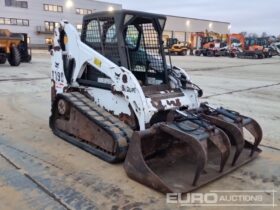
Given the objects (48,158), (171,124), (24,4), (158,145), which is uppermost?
(24,4)

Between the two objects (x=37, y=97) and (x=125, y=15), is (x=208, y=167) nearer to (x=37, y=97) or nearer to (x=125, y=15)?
(x=125, y=15)

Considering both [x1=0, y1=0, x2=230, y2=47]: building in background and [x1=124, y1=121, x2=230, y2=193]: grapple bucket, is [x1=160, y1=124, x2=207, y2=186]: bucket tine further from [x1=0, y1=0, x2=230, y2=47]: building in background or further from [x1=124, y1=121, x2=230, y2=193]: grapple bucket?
[x1=0, y1=0, x2=230, y2=47]: building in background

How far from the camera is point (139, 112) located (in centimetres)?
418

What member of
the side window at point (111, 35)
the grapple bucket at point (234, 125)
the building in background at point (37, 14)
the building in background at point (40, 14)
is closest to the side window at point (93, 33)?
the side window at point (111, 35)

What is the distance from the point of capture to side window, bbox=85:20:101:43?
498cm

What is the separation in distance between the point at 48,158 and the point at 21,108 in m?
3.29

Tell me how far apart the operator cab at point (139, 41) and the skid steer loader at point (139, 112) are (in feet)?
0.05

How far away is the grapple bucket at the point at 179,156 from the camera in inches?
137

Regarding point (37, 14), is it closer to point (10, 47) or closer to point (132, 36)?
point (10, 47)

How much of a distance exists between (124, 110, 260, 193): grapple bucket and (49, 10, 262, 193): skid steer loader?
10 mm

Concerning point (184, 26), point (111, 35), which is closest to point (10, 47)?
point (111, 35)

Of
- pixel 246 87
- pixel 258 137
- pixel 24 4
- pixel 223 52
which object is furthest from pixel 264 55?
pixel 24 4

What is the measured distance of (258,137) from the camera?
446 cm

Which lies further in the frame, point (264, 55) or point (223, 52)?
point (223, 52)
